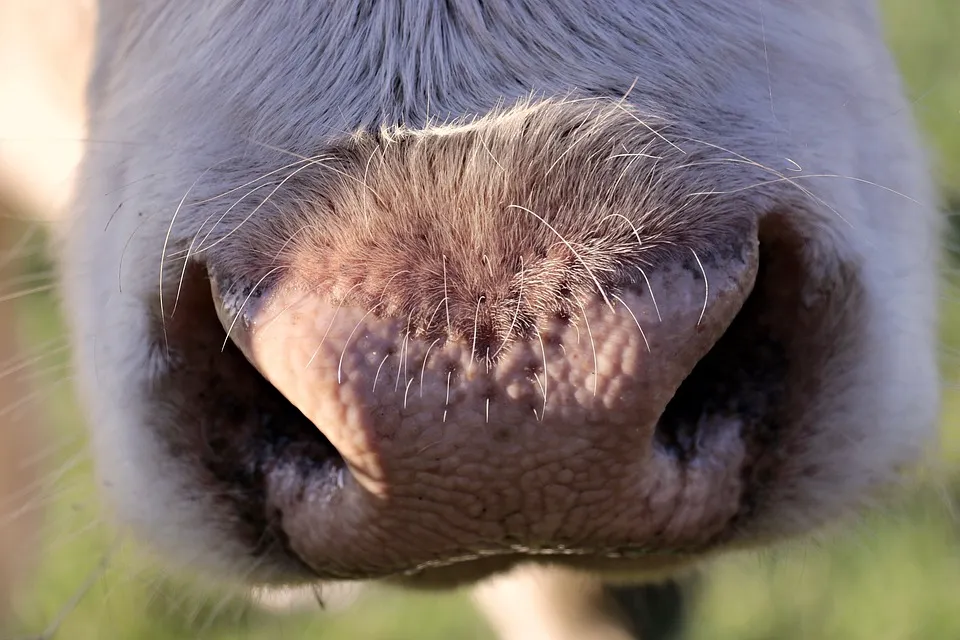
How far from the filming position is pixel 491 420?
3.14 feet

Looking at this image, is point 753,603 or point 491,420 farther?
point 753,603

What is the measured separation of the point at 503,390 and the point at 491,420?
0.03m

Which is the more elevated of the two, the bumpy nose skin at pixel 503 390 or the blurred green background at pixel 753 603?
the bumpy nose skin at pixel 503 390

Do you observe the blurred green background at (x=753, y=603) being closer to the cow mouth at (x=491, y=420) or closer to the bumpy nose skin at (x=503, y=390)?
the cow mouth at (x=491, y=420)

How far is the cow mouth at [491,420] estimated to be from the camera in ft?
3.10

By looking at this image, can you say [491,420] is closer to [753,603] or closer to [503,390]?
[503,390]

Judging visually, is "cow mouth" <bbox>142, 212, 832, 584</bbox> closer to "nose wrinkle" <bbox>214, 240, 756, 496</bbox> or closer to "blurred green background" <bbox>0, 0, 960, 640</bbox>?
"nose wrinkle" <bbox>214, 240, 756, 496</bbox>

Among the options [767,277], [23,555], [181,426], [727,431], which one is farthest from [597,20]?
[23,555]

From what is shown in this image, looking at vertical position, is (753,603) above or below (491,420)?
below

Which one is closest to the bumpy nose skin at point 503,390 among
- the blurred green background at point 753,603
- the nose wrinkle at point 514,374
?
the nose wrinkle at point 514,374

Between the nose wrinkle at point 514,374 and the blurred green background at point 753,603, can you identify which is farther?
the blurred green background at point 753,603

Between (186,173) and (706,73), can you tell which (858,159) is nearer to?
(706,73)

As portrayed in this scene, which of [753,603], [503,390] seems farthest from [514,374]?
[753,603]

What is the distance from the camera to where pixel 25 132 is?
2352 millimetres
